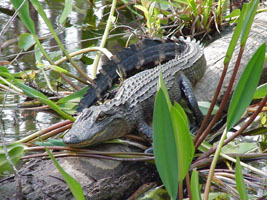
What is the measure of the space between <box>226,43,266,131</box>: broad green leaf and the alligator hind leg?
1.27 metres

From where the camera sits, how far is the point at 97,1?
6.39 metres

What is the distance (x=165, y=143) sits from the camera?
1.70 m

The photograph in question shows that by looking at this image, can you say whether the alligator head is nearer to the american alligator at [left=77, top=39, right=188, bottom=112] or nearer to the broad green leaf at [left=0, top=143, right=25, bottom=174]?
the broad green leaf at [left=0, top=143, right=25, bottom=174]

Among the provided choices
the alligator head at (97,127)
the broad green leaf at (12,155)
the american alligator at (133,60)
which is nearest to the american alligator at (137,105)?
the alligator head at (97,127)

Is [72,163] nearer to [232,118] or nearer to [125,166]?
[125,166]

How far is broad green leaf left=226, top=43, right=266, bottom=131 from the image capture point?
1.86m

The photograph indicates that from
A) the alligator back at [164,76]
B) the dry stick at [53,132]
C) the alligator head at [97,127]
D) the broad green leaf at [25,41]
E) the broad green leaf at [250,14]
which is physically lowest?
the dry stick at [53,132]

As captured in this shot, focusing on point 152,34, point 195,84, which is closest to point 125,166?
point 195,84

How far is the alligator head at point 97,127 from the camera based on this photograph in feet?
8.52

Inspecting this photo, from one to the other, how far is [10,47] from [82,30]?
38.0 inches

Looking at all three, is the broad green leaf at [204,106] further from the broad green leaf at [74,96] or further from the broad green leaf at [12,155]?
the broad green leaf at [12,155]

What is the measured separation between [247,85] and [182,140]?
39cm

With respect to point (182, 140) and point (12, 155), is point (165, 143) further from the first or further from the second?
point (12, 155)

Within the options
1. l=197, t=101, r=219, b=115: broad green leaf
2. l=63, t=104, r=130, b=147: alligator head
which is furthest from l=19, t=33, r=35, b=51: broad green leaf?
l=197, t=101, r=219, b=115: broad green leaf
